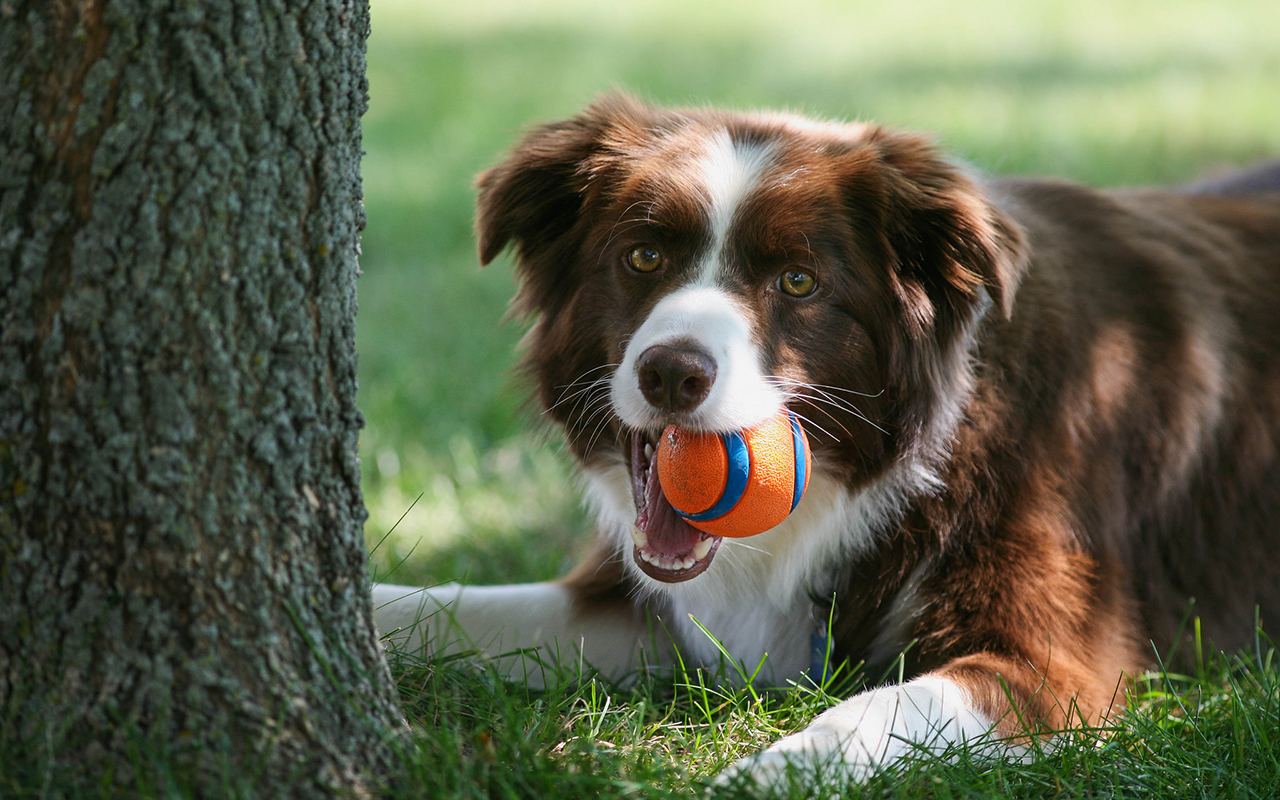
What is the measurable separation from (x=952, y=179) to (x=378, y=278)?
5.34m

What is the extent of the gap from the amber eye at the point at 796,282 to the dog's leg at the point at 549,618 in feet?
3.22

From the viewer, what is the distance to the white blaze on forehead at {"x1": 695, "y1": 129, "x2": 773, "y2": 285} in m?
2.90

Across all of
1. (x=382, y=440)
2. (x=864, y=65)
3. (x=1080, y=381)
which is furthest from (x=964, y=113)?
(x=1080, y=381)

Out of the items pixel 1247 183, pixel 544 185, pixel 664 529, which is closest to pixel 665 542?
pixel 664 529

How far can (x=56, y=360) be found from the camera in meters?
1.96

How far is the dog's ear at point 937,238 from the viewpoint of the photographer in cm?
290

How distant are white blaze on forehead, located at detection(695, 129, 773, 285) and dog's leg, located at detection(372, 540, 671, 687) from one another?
102 centimetres

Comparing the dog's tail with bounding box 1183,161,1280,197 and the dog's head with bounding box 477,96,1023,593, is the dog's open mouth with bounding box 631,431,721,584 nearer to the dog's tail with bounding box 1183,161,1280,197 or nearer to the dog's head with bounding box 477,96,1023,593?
the dog's head with bounding box 477,96,1023,593

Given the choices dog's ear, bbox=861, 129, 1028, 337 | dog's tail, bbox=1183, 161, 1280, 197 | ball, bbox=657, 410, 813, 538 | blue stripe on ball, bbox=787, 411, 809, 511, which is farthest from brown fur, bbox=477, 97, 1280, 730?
dog's tail, bbox=1183, 161, 1280, 197

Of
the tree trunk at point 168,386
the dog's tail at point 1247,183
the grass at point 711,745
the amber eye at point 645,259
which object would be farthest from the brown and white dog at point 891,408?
the dog's tail at point 1247,183

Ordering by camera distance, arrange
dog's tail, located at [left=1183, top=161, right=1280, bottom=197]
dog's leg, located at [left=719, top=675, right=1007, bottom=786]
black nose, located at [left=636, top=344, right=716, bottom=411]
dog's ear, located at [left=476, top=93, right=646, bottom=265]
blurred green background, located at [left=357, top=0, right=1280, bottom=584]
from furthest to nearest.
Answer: blurred green background, located at [left=357, top=0, right=1280, bottom=584] → dog's tail, located at [left=1183, top=161, right=1280, bottom=197] → dog's ear, located at [left=476, top=93, right=646, bottom=265] → black nose, located at [left=636, top=344, right=716, bottom=411] → dog's leg, located at [left=719, top=675, right=1007, bottom=786]

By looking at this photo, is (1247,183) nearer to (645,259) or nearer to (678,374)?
(645,259)

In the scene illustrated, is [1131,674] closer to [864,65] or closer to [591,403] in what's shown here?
[591,403]

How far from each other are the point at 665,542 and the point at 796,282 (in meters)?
0.72
